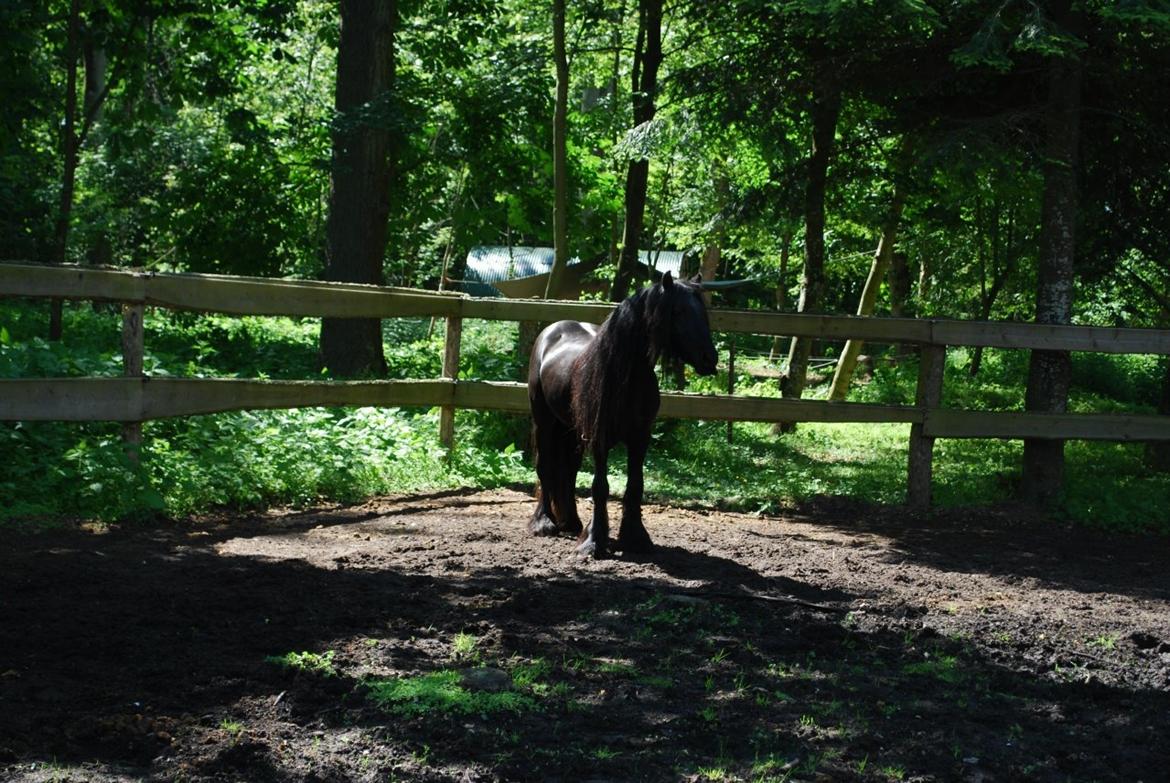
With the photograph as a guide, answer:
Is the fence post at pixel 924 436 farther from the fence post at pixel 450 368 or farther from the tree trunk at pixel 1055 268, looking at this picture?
the fence post at pixel 450 368

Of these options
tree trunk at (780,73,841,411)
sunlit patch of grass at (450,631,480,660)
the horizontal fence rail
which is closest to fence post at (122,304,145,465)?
the horizontal fence rail

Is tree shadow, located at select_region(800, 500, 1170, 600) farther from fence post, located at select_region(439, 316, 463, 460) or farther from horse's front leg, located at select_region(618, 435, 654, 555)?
fence post, located at select_region(439, 316, 463, 460)

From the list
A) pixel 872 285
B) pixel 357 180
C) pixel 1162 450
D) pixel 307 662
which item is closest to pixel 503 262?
pixel 872 285

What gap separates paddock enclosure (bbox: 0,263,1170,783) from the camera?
3586 mm

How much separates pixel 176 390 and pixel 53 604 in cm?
252

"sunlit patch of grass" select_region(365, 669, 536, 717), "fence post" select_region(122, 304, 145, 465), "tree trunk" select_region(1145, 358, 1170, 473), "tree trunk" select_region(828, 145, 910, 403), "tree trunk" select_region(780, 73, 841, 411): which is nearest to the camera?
"sunlit patch of grass" select_region(365, 669, 536, 717)

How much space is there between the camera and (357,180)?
12.2m

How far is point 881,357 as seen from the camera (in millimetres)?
20375

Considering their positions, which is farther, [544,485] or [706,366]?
[544,485]

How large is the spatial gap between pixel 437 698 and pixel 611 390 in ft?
9.14

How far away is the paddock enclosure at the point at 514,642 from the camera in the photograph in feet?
11.8

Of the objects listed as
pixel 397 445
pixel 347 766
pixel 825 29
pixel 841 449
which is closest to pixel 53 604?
pixel 347 766

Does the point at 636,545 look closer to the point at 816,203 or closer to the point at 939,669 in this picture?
the point at 939,669

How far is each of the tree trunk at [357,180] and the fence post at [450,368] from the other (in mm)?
2862
